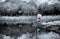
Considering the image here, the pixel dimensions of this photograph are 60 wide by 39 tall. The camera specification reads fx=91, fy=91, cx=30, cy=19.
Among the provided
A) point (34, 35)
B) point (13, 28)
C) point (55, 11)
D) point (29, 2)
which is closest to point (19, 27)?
point (13, 28)

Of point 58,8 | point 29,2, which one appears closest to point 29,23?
point 29,2

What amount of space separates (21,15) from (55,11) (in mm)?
336

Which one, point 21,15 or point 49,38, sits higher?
point 21,15

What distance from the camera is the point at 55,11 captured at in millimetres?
893

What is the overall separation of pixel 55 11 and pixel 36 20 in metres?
0.21

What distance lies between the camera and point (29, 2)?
911 millimetres

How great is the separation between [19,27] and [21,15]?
119 millimetres

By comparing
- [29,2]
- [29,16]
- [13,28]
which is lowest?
[13,28]

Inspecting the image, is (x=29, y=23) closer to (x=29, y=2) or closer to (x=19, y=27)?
(x=19, y=27)

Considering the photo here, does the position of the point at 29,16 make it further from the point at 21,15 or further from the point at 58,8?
the point at 58,8

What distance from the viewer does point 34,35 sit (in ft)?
2.92

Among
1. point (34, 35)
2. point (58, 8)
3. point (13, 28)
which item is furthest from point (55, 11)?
point (13, 28)

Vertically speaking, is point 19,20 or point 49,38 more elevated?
point 19,20

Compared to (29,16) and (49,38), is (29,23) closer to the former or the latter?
(29,16)
